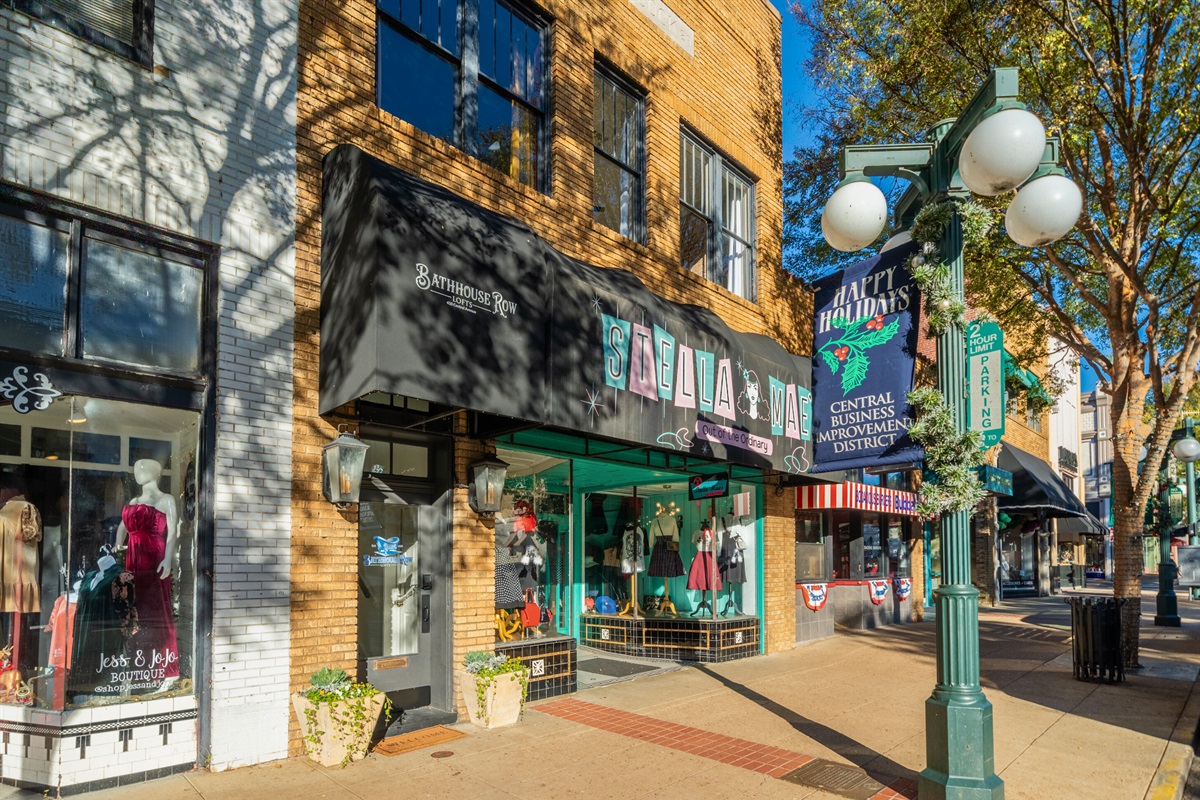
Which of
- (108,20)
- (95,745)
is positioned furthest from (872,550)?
(108,20)

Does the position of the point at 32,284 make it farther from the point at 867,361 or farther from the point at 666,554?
the point at 666,554

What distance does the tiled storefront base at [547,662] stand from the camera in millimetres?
9137

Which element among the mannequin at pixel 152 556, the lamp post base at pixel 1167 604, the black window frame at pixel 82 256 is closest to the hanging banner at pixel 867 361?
the black window frame at pixel 82 256

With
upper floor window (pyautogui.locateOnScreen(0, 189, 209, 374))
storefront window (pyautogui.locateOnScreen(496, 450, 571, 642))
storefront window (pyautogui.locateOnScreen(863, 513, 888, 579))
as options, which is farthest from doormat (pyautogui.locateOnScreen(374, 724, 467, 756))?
storefront window (pyautogui.locateOnScreen(863, 513, 888, 579))

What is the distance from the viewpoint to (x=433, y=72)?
352 inches

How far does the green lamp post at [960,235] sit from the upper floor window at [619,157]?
5.10 metres

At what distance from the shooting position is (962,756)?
18.6ft

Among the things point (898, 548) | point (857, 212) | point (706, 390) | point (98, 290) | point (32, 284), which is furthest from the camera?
point (898, 548)

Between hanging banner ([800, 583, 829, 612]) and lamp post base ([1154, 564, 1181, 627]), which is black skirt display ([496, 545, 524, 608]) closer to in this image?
hanging banner ([800, 583, 829, 612])

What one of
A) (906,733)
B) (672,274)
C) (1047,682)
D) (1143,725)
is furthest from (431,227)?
(1047,682)

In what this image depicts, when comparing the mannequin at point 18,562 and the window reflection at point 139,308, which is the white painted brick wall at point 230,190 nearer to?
the window reflection at point 139,308

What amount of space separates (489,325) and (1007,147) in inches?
168

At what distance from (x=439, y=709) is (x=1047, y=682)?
8.12m

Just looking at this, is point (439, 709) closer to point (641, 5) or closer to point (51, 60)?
point (51, 60)
